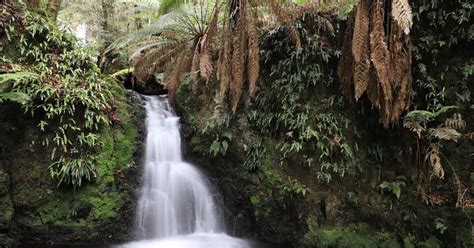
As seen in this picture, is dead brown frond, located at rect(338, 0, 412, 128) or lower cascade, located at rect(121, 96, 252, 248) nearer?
dead brown frond, located at rect(338, 0, 412, 128)

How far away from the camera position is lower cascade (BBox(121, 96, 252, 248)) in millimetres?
5012

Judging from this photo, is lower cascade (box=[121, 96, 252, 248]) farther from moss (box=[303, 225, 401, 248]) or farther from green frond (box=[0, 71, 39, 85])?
green frond (box=[0, 71, 39, 85])

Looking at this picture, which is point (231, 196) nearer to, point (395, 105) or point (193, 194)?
point (193, 194)

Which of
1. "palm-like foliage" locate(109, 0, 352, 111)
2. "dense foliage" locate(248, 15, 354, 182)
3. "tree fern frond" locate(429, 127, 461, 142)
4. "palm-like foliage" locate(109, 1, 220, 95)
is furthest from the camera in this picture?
"palm-like foliage" locate(109, 1, 220, 95)

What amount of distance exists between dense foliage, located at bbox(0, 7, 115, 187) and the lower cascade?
99cm

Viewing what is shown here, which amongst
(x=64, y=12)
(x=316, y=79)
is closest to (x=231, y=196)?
(x=316, y=79)

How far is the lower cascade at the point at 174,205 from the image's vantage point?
5.01 metres

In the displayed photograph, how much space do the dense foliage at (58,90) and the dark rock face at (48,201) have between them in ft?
0.63

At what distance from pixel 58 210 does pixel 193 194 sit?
2055 mm

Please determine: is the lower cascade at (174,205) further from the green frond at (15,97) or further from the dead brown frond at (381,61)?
the dead brown frond at (381,61)

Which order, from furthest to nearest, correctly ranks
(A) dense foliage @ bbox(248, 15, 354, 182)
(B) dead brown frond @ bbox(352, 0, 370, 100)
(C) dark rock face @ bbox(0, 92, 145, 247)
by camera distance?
(A) dense foliage @ bbox(248, 15, 354, 182) < (C) dark rock face @ bbox(0, 92, 145, 247) < (B) dead brown frond @ bbox(352, 0, 370, 100)

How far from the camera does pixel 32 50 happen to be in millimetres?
5480

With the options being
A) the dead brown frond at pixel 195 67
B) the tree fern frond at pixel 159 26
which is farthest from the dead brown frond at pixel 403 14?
the tree fern frond at pixel 159 26

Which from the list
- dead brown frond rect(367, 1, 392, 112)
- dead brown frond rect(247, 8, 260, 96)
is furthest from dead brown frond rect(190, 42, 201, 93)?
dead brown frond rect(367, 1, 392, 112)
